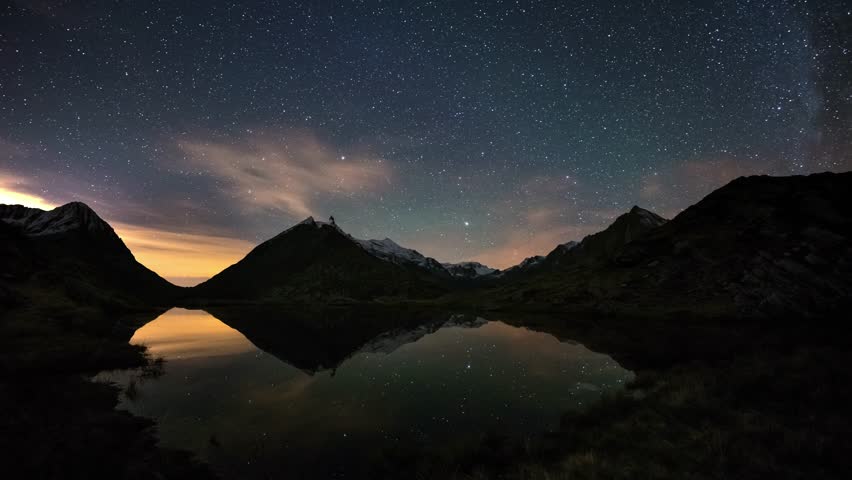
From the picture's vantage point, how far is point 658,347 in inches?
1522

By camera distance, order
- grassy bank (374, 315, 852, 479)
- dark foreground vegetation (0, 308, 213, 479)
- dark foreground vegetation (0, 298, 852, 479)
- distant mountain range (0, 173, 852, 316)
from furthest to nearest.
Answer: distant mountain range (0, 173, 852, 316) → dark foreground vegetation (0, 308, 213, 479) → dark foreground vegetation (0, 298, 852, 479) → grassy bank (374, 315, 852, 479)

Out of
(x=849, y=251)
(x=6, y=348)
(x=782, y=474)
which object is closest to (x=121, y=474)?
(x=782, y=474)

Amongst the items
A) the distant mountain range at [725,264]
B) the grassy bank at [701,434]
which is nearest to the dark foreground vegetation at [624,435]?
the grassy bank at [701,434]

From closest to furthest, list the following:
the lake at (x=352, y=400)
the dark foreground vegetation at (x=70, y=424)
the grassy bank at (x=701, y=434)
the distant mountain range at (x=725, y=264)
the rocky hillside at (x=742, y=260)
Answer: the grassy bank at (x=701, y=434) < the dark foreground vegetation at (x=70, y=424) < the lake at (x=352, y=400) < the distant mountain range at (x=725, y=264) < the rocky hillside at (x=742, y=260)

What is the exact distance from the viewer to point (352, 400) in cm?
2316

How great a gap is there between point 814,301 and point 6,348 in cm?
10152

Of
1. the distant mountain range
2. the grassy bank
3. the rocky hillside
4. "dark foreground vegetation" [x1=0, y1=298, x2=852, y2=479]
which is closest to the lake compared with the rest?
"dark foreground vegetation" [x1=0, y1=298, x2=852, y2=479]

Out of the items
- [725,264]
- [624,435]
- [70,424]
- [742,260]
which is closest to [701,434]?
[624,435]

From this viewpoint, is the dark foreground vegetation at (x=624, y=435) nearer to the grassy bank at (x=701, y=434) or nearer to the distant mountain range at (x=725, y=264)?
the grassy bank at (x=701, y=434)

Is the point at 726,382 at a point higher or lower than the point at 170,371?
higher

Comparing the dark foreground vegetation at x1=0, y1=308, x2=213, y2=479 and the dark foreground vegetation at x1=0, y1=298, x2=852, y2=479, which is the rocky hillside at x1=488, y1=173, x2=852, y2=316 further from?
the dark foreground vegetation at x1=0, y1=308, x2=213, y2=479

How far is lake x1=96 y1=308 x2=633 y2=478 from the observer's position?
1463cm

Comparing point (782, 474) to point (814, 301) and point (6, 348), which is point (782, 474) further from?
point (814, 301)

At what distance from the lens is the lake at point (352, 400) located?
14.6m
